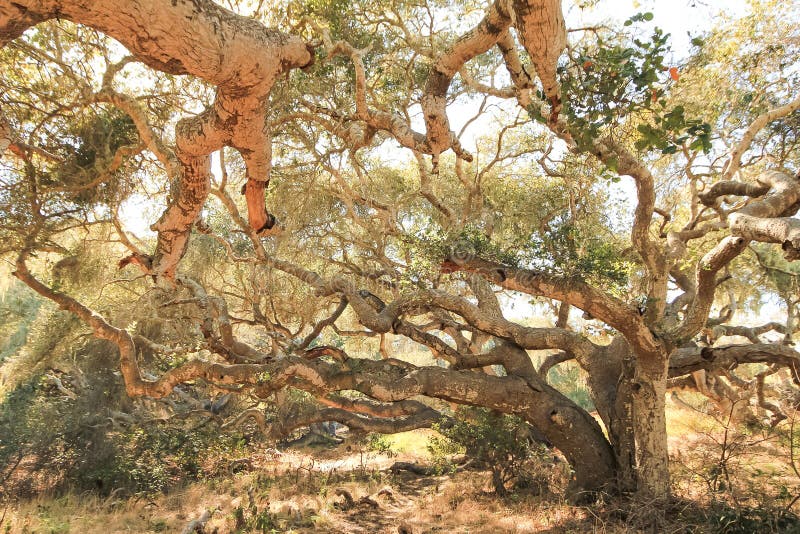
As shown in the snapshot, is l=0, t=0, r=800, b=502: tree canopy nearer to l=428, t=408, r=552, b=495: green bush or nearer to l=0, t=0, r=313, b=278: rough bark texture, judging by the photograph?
l=0, t=0, r=313, b=278: rough bark texture

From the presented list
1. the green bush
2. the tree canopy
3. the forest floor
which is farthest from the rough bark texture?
the green bush

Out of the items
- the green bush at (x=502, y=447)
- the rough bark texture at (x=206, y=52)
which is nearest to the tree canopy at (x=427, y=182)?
the rough bark texture at (x=206, y=52)

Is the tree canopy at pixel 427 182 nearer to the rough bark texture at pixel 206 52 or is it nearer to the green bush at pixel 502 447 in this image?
the rough bark texture at pixel 206 52

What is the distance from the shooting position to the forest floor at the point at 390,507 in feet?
16.3

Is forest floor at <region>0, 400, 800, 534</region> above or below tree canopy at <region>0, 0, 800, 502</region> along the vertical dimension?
below

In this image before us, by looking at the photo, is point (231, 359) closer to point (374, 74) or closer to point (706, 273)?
point (374, 74)

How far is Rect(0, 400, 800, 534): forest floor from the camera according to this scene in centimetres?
497

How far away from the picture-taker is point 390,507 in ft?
25.8

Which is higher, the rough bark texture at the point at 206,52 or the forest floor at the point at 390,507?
the rough bark texture at the point at 206,52

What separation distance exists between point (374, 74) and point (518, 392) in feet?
18.8

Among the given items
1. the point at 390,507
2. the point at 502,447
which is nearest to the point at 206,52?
the point at 502,447

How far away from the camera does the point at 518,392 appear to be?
6.49 m

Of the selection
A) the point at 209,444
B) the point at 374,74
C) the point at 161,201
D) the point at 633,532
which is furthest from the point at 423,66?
the point at 209,444

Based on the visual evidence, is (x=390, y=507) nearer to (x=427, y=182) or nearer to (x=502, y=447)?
(x=502, y=447)
